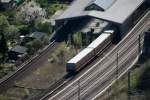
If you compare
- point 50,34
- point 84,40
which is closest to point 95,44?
point 84,40

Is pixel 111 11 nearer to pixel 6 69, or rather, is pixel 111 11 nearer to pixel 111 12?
pixel 111 12

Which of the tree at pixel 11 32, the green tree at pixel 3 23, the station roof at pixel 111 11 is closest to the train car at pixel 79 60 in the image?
the station roof at pixel 111 11

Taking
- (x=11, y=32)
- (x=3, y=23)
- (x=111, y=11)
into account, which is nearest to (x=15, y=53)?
(x=11, y=32)

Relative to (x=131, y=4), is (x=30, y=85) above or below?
below

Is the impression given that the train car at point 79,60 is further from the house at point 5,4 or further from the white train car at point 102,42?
the house at point 5,4

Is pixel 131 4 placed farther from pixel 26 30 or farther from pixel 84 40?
pixel 26 30

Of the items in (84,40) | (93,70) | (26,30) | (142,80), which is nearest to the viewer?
(142,80)
